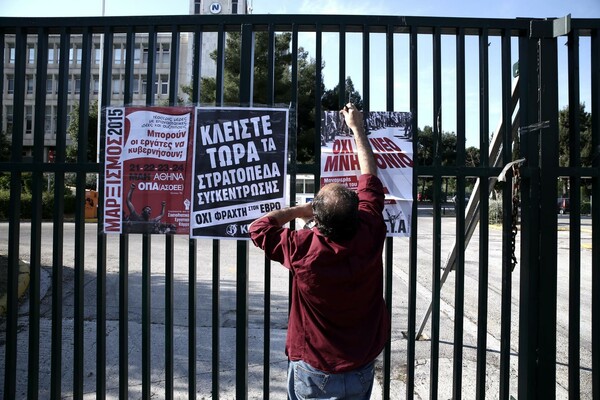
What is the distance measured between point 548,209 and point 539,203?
64mm

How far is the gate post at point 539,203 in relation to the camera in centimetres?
291

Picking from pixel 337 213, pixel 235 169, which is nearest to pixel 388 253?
pixel 337 213

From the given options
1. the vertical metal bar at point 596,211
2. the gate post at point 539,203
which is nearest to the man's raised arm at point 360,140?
the gate post at point 539,203

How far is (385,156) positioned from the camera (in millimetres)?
2934

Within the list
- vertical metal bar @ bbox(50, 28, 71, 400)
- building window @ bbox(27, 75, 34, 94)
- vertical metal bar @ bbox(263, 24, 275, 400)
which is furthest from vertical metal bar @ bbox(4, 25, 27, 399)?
building window @ bbox(27, 75, 34, 94)

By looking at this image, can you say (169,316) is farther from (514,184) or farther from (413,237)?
(514,184)

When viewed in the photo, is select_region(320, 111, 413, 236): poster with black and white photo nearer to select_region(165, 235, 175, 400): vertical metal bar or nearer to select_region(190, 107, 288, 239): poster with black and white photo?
select_region(190, 107, 288, 239): poster with black and white photo

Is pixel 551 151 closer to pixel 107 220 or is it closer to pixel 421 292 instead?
pixel 107 220

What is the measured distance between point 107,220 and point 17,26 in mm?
1465

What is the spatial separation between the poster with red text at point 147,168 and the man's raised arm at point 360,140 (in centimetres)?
102

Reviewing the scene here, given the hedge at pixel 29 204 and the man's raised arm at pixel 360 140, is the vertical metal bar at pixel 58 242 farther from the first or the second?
the hedge at pixel 29 204

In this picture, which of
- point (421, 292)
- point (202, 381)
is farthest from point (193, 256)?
point (421, 292)

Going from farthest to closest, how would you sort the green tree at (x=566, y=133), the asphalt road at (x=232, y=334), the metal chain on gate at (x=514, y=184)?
the green tree at (x=566, y=133), the asphalt road at (x=232, y=334), the metal chain on gate at (x=514, y=184)

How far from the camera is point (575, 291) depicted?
299cm
